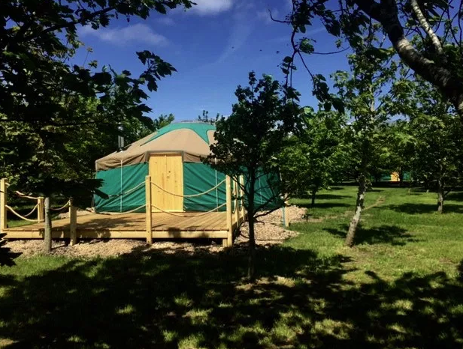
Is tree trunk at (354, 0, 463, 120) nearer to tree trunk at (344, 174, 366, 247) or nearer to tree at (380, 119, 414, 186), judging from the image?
tree at (380, 119, 414, 186)

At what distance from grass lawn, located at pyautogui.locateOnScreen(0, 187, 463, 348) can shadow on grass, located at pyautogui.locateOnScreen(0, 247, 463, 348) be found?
0.01 meters

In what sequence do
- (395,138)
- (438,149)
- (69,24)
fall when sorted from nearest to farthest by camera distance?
(69,24) → (395,138) → (438,149)

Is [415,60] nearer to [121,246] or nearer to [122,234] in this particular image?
[121,246]

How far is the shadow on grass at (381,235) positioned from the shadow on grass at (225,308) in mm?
3008

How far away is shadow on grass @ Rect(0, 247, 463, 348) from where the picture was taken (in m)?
4.39

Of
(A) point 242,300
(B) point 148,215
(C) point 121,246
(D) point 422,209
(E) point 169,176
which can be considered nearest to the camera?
(A) point 242,300

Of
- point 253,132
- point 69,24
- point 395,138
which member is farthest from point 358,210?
point 69,24

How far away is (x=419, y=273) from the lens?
22.8 feet

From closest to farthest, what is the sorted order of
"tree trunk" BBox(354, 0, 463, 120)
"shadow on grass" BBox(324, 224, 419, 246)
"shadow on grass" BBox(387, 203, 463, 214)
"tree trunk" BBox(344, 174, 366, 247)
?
"tree trunk" BBox(354, 0, 463, 120) < "tree trunk" BBox(344, 174, 366, 247) < "shadow on grass" BBox(324, 224, 419, 246) < "shadow on grass" BBox(387, 203, 463, 214)

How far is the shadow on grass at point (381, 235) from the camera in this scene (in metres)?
10.1

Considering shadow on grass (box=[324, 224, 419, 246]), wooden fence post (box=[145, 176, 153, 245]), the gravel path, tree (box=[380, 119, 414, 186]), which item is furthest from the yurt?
tree (box=[380, 119, 414, 186])

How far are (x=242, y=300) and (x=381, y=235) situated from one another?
6722mm

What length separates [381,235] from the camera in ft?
36.3

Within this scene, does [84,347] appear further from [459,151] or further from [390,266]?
[459,151]
